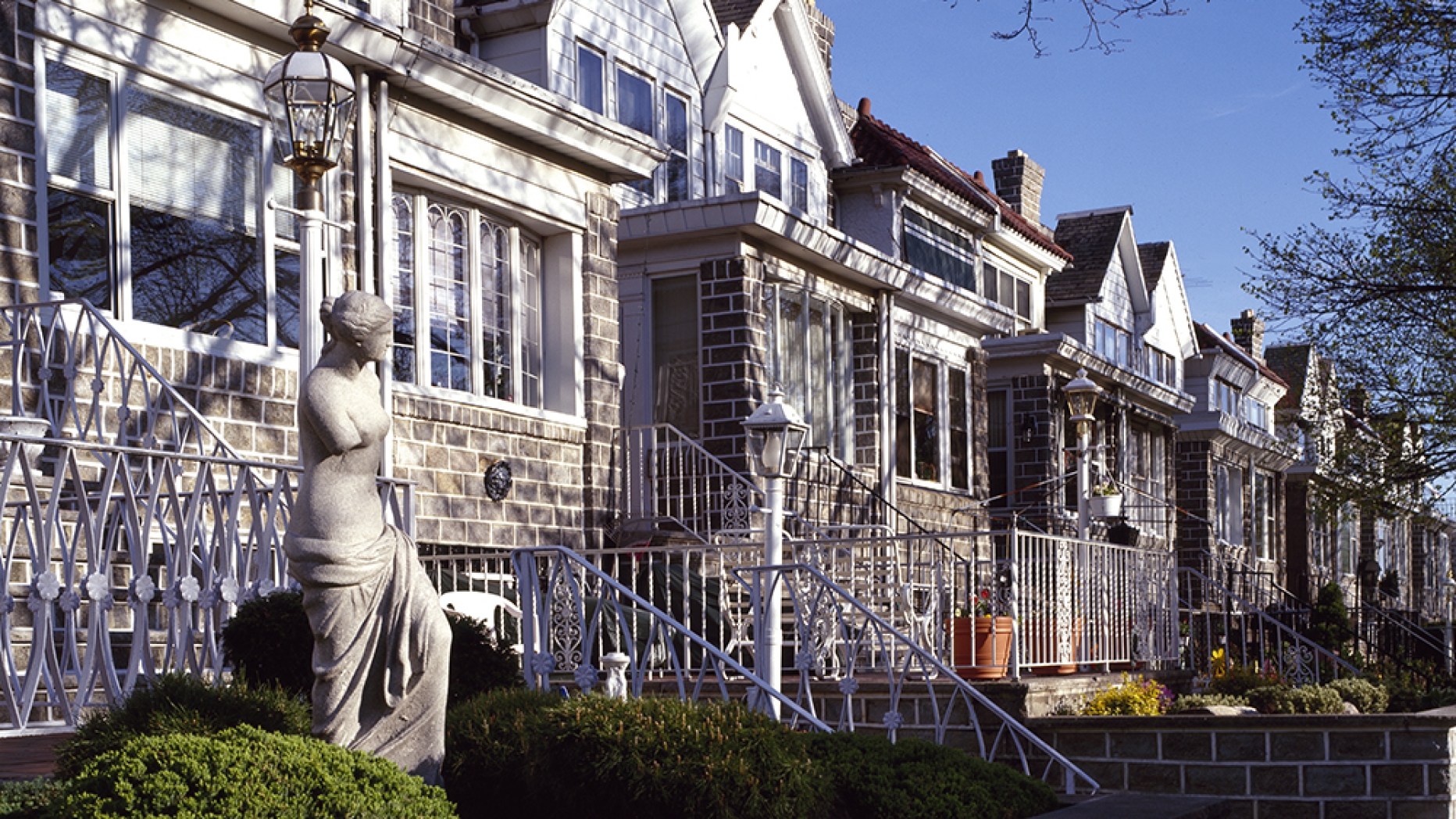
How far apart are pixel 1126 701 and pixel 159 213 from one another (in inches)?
299

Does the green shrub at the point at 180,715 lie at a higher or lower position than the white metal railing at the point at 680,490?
lower

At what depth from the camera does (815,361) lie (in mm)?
18734

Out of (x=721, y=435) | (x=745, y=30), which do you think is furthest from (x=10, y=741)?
(x=745, y=30)

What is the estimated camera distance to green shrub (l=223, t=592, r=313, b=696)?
7223 millimetres

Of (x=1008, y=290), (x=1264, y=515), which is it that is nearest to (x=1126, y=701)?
(x=1008, y=290)

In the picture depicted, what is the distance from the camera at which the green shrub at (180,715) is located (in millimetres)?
5895

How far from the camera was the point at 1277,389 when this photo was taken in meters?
39.7

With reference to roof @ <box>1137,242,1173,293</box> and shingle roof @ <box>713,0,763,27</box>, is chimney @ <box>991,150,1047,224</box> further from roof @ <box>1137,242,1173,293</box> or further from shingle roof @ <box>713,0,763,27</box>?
shingle roof @ <box>713,0,763,27</box>

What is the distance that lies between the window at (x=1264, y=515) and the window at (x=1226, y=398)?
1.59 m

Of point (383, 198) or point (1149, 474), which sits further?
point (1149, 474)

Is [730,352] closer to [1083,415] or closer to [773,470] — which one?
[1083,415]

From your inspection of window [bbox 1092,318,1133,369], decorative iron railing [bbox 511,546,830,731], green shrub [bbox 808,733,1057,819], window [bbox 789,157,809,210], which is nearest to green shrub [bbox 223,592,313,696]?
decorative iron railing [bbox 511,546,830,731]

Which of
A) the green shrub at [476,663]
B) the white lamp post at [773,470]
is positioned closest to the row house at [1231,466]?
the white lamp post at [773,470]

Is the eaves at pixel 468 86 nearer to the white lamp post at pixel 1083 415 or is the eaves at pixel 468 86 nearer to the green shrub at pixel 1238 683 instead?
the white lamp post at pixel 1083 415
